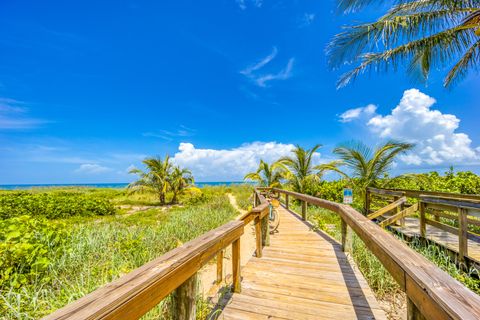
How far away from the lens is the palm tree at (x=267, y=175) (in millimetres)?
14140

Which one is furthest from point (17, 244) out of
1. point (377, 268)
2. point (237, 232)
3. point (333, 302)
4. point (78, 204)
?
point (78, 204)

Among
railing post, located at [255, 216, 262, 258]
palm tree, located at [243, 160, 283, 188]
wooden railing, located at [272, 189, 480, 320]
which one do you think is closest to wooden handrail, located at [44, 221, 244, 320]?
wooden railing, located at [272, 189, 480, 320]

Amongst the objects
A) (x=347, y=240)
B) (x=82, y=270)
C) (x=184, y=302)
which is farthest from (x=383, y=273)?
(x=82, y=270)

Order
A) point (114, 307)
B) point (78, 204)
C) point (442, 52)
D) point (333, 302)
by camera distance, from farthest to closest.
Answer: point (78, 204) → point (442, 52) → point (333, 302) → point (114, 307)

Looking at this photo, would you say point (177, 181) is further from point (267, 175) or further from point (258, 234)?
point (258, 234)

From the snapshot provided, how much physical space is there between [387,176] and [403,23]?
6.11 metres

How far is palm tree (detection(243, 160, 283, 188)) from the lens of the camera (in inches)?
557

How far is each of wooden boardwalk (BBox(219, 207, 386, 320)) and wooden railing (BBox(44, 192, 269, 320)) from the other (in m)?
0.82

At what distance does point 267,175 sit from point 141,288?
1355cm

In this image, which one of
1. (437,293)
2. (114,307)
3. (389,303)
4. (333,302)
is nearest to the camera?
(114,307)

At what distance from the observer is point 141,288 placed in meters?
1.00

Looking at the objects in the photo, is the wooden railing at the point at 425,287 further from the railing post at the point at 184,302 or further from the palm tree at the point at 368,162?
the palm tree at the point at 368,162

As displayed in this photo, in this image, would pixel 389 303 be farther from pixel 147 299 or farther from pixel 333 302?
pixel 147 299

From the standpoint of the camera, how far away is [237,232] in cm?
242
